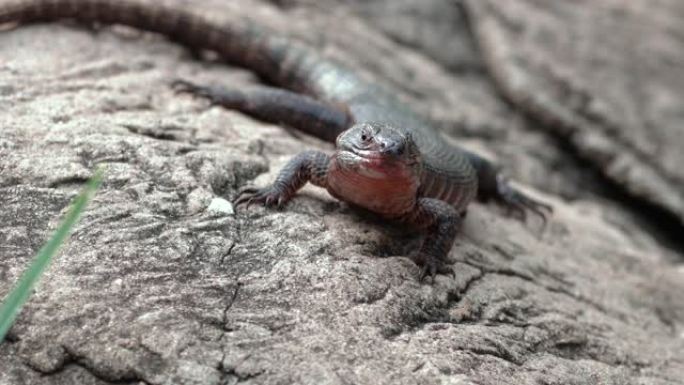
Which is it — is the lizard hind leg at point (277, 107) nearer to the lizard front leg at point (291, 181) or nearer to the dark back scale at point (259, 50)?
the dark back scale at point (259, 50)

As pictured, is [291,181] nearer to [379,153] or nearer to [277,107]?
[379,153]

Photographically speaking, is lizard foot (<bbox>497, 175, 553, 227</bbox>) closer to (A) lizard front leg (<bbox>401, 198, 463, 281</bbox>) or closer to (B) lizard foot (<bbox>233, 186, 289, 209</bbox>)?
(A) lizard front leg (<bbox>401, 198, 463, 281</bbox>)

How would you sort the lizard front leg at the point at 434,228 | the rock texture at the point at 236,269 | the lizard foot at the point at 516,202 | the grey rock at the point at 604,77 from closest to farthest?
the rock texture at the point at 236,269, the lizard front leg at the point at 434,228, the lizard foot at the point at 516,202, the grey rock at the point at 604,77

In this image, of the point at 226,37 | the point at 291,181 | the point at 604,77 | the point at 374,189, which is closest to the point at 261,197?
the point at 291,181

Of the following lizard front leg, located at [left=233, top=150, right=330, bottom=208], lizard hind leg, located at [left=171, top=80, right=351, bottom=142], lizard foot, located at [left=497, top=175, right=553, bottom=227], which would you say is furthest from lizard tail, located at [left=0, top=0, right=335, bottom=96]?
lizard front leg, located at [left=233, top=150, right=330, bottom=208]

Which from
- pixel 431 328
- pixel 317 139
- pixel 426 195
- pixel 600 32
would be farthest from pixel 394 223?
pixel 600 32

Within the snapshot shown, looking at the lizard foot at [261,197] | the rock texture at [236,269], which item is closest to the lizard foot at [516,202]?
the rock texture at [236,269]
